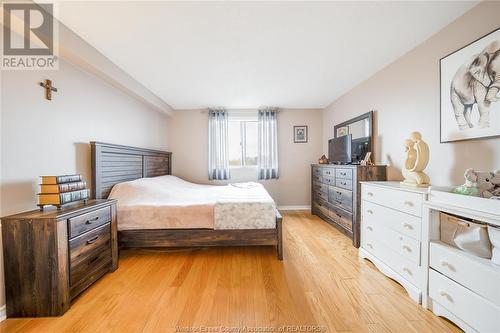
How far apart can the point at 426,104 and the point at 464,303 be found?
1.76 m

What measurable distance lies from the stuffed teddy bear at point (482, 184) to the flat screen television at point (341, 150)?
5.94 ft

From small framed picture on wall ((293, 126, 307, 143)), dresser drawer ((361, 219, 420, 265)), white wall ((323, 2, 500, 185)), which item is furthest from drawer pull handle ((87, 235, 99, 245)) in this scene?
small framed picture on wall ((293, 126, 307, 143))

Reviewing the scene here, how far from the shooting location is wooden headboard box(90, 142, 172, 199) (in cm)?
220

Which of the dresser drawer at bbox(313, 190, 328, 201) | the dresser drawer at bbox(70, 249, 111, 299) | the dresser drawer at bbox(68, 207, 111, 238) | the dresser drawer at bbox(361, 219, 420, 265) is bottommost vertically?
the dresser drawer at bbox(70, 249, 111, 299)

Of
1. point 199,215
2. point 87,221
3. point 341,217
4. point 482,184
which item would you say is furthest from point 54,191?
point 341,217

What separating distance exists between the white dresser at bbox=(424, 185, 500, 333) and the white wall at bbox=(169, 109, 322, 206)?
10.0ft

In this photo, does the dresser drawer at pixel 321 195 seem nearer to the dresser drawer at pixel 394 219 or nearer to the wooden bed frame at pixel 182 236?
the dresser drawer at pixel 394 219

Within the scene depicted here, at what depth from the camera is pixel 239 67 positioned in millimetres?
2410

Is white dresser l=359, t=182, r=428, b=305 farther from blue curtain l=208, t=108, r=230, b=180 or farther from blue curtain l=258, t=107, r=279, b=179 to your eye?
blue curtain l=208, t=108, r=230, b=180

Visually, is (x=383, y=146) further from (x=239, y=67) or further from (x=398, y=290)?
(x=239, y=67)

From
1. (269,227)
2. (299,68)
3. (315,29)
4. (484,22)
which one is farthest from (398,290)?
(299,68)

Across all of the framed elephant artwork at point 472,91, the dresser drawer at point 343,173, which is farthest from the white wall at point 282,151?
the framed elephant artwork at point 472,91

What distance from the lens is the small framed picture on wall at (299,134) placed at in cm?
443

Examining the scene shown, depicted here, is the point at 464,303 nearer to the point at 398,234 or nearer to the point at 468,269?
the point at 468,269
